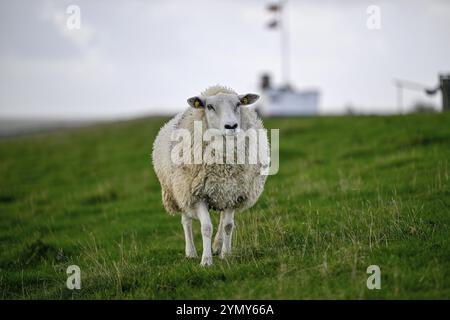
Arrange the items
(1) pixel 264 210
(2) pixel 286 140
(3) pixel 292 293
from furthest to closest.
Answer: (2) pixel 286 140, (1) pixel 264 210, (3) pixel 292 293

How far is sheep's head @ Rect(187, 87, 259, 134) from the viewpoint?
715 centimetres

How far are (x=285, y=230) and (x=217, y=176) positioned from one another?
1.38 metres

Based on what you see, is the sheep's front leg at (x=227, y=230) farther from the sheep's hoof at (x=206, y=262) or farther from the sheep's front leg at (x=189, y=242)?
the sheep's front leg at (x=189, y=242)

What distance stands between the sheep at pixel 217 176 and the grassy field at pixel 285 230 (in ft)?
1.38

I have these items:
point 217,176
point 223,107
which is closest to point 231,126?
point 223,107

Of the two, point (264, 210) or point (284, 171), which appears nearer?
point (264, 210)

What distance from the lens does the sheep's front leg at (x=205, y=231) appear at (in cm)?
711

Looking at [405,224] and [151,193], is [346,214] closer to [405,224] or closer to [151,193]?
[405,224]

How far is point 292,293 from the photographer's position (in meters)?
5.59

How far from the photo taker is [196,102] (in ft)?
25.3

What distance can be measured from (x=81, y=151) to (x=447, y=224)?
24784 millimetres

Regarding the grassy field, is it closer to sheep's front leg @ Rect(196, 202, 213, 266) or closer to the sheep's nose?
sheep's front leg @ Rect(196, 202, 213, 266)

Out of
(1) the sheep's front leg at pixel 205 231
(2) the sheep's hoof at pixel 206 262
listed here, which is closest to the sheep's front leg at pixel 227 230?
(1) the sheep's front leg at pixel 205 231

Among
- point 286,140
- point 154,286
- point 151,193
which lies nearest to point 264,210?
point 154,286
